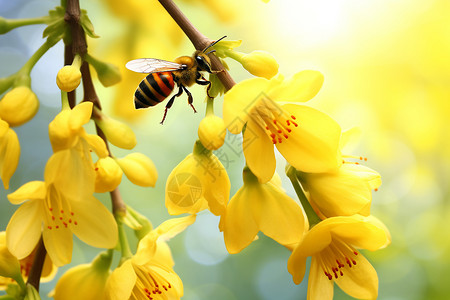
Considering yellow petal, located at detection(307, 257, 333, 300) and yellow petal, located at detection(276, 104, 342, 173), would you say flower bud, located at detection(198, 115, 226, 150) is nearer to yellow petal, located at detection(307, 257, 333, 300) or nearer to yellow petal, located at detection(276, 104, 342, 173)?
yellow petal, located at detection(276, 104, 342, 173)

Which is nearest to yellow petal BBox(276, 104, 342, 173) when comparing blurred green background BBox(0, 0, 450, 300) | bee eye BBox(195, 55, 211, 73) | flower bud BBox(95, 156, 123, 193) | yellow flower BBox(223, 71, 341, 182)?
yellow flower BBox(223, 71, 341, 182)

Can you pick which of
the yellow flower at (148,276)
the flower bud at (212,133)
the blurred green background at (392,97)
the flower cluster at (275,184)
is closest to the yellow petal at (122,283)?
the yellow flower at (148,276)

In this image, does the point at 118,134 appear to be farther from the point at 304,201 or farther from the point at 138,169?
the point at 304,201

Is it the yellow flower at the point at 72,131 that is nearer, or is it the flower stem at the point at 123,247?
the yellow flower at the point at 72,131

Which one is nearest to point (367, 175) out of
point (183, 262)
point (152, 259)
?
point (152, 259)

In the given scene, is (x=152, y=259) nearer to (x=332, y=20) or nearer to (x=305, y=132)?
(x=305, y=132)

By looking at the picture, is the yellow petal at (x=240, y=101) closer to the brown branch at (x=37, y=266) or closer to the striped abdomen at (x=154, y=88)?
the striped abdomen at (x=154, y=88)

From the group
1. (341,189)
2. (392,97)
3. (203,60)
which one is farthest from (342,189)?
(392,97)
